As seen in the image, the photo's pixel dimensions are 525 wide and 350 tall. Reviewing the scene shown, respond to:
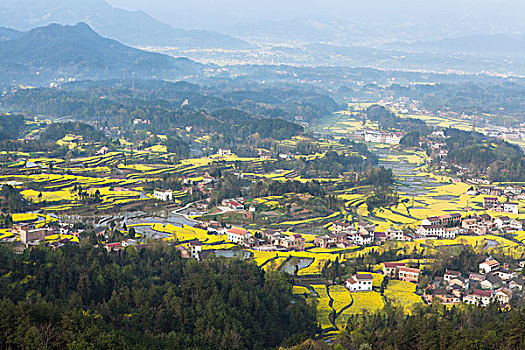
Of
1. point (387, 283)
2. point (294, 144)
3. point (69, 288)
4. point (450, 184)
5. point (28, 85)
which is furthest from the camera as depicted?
point (28, 85)

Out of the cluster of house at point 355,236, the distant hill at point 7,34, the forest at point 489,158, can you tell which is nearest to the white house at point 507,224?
the cluster of house at point 355,236

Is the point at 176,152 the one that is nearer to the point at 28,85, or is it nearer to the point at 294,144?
the point at 294,144

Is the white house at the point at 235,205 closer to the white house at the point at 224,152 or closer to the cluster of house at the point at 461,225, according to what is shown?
the cluster of house at the point at 461,225

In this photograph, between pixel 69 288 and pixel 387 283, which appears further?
→ pixel 387 283

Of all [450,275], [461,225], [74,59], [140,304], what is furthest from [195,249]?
[74,59]

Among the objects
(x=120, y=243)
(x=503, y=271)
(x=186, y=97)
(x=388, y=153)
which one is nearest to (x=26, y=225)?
(x=120, y=243)

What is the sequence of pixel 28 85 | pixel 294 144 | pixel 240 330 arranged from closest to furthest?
pixel 240 330 → pixel 294 144 → pixel 28 85

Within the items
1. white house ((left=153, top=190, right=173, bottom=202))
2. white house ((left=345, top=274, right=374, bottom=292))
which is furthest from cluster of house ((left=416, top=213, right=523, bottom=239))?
white house ((left=153, top=190, right=173, bottom=202))

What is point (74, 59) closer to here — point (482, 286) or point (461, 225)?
point (461, 225)
